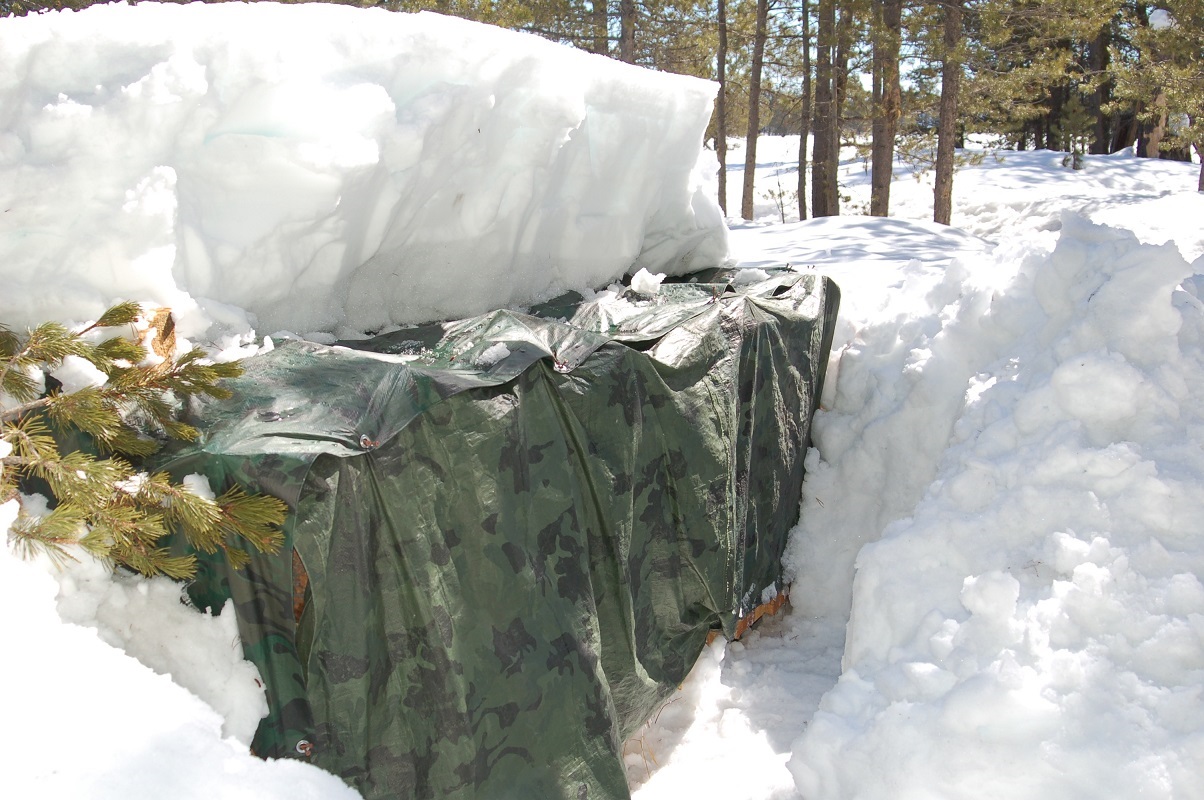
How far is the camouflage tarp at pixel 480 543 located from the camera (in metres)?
2.18

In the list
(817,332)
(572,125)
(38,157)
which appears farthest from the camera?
(817,332)

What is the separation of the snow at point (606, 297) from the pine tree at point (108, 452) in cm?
15

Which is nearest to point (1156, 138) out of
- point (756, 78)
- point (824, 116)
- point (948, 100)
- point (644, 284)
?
point (756, 78)

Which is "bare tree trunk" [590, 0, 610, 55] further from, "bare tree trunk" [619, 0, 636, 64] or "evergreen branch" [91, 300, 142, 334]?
"evergreen branch" [91, 300, 142, 334]

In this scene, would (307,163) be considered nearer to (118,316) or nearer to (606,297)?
(118,316)

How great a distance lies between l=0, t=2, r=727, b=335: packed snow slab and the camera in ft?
7.79

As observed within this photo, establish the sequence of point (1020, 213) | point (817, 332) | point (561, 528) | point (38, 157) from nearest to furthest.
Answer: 1. point (38, 157)
2. point (561, 528)
3. point (817, 332)
4. point (1020, 213)

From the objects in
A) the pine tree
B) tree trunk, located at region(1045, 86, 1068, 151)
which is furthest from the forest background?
the pine tree

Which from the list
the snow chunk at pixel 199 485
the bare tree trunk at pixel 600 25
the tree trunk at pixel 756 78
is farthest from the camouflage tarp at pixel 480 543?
the bare tree trunk at pixel 600 25

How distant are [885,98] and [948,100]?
1237mm

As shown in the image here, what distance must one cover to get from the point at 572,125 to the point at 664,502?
5.11 ft

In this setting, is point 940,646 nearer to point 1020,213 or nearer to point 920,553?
point 920,553

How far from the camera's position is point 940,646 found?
271 cm

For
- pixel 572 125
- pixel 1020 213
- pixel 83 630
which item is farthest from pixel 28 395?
pixel 1020 213
